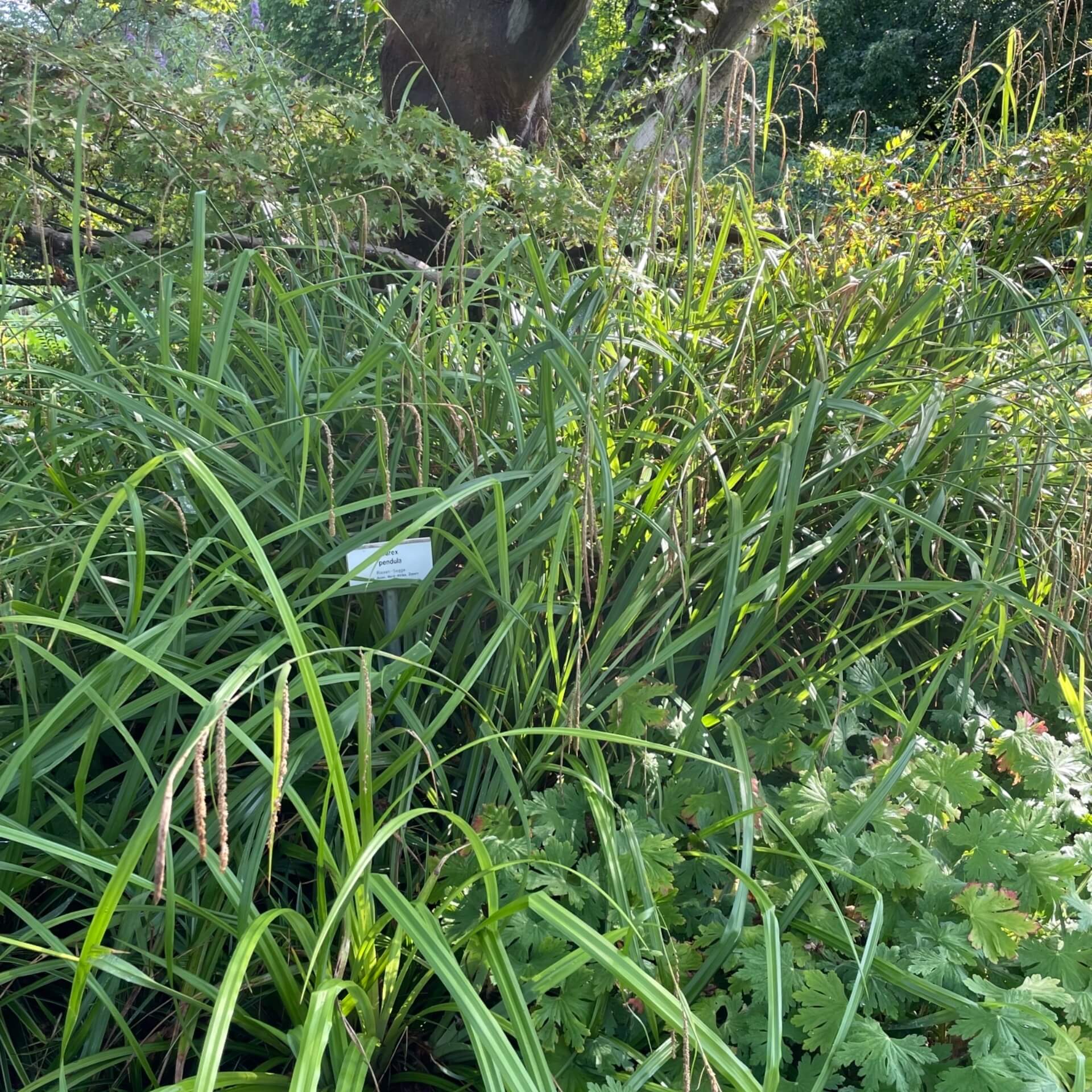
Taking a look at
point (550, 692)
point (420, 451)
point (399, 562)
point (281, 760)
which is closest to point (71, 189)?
point (420, 451)

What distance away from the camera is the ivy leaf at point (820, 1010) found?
3.22 feet

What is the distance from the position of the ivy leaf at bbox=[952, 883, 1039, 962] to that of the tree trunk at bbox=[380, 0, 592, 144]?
3147mm

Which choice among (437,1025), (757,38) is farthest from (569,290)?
(757,38)

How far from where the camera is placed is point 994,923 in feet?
3.47

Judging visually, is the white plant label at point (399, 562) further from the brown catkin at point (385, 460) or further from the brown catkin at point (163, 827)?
the brown catkin at point (163, 827)

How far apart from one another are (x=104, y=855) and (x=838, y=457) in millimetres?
1321

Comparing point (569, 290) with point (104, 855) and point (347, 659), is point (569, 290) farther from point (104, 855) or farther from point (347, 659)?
point (104, 855)

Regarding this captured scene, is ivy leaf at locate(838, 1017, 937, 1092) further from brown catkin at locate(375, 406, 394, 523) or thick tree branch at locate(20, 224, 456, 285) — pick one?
thick tree branch at locate(20, 224, 456, 285)

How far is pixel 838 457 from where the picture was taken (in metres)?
1.57

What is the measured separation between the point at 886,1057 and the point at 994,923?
A: 23 cm

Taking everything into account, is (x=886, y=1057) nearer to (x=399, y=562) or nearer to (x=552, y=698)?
(x=552, y=698)

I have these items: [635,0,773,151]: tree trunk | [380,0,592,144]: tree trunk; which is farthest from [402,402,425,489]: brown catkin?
[635,0,773,151]: tree trunk

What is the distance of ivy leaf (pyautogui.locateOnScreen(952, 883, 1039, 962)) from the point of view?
3.43ft

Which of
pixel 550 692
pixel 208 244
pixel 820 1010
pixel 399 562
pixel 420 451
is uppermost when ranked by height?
pixel 208 244
